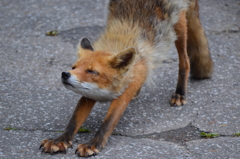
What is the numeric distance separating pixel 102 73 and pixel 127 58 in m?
0.30

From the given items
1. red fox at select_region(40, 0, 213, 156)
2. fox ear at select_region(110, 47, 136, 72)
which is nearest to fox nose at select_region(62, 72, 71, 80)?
red fox at select_region(40, 0, 213, 156)

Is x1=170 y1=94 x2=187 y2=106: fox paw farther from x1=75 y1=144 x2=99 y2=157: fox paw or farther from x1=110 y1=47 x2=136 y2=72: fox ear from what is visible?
x1=75 y1=144 x2=99 y2=157: fox paw

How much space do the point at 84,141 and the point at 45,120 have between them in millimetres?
699

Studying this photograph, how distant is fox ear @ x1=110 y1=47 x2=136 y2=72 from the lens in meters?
3.83

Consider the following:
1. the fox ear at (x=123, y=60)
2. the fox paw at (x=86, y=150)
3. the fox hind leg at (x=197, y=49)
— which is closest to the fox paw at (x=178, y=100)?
the fox hind leg at (x=197, y=49)

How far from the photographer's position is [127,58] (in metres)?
3.86

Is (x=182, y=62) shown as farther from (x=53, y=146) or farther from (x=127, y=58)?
→ (x=53, y=146)

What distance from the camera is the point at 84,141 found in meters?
3.93

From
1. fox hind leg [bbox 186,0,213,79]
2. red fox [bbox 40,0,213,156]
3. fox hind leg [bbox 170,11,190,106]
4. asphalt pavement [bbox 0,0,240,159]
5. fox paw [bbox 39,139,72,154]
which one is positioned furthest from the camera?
fox hind leg [bbox 186,0,213,79]

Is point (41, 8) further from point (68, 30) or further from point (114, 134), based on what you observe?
point (114, 134)

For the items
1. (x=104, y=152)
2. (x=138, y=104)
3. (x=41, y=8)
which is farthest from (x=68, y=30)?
(x=104, y=152)

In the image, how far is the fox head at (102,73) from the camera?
371cm

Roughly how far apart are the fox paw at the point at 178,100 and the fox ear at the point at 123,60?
126 centimetres

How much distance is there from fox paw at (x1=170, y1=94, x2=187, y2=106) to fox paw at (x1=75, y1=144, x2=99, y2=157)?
5.24 feet
